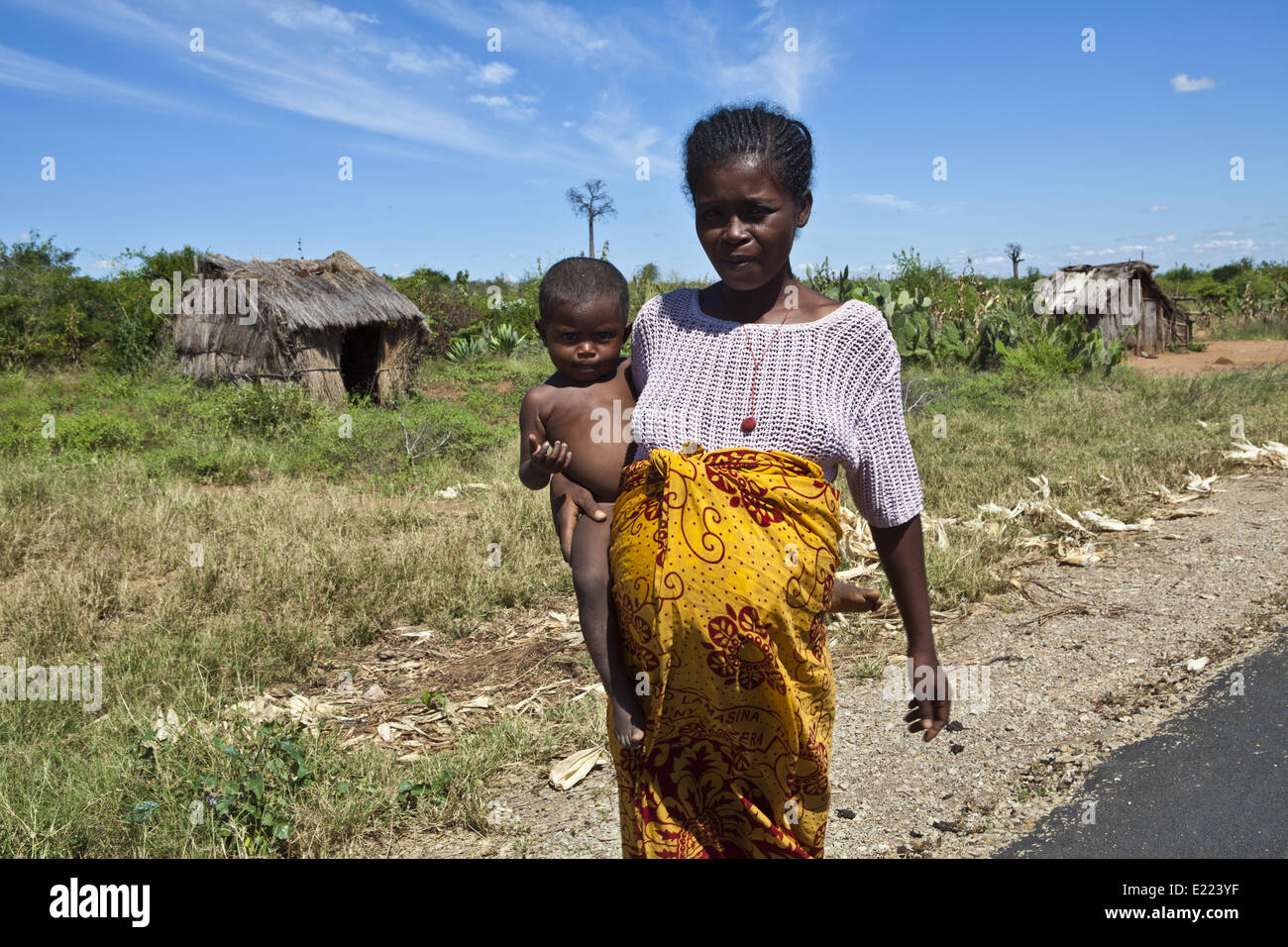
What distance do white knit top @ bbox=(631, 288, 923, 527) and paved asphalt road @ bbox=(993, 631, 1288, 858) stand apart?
1.76 m

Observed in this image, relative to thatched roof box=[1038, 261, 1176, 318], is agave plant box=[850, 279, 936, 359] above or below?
below

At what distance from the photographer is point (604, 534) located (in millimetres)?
1682

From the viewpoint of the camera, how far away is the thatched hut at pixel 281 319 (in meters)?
11.9

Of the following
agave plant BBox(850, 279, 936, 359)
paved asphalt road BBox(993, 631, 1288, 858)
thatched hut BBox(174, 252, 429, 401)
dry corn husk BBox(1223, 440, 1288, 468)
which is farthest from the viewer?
agave plant BBox(850, 279, 936, 359)

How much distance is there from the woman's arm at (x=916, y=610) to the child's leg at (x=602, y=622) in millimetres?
540

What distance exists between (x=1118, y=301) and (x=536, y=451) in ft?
70.6

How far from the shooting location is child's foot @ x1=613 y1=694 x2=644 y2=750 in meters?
1.59

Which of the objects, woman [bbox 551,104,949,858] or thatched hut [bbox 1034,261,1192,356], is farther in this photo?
thatched hut [bbox 1034,261,1192,356]

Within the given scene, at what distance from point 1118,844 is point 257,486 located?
7.35 metres

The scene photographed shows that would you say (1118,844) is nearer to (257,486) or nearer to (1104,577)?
(1104,577)

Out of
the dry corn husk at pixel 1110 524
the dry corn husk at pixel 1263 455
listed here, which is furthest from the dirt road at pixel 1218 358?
the dry corn husk at pixel 1110 524

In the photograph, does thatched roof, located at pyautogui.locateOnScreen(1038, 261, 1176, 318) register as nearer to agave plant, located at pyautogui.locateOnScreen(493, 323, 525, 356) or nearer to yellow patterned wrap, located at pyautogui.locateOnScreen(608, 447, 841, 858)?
agave plant, located at pyautogui.locateOnScreen(493, 323, 525, 356)

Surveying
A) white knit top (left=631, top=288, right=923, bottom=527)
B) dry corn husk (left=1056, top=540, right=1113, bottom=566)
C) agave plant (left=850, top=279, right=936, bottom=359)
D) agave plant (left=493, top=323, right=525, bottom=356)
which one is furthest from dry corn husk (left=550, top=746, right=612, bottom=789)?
agave plant (left=493, top=323, right=525, bottom=356)
